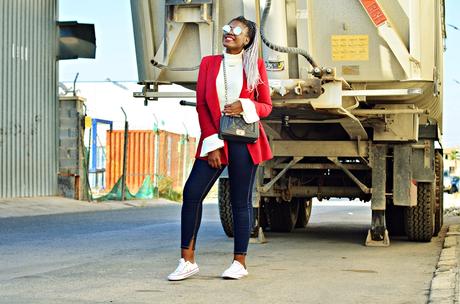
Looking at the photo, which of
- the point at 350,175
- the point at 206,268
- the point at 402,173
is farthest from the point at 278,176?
the point at 206,268

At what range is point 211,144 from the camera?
7.66 meters

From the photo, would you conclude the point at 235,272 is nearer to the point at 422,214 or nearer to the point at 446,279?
the point at 446,279

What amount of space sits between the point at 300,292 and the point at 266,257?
2765 mm

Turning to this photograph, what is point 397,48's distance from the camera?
9.82 metres

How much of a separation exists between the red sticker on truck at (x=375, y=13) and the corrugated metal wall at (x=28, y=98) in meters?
15.5

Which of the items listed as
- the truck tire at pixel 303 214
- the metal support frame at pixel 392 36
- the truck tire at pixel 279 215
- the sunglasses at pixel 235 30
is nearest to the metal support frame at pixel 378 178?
the metal support frame at pixel 392 36

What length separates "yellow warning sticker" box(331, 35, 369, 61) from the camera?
9883 millimetres

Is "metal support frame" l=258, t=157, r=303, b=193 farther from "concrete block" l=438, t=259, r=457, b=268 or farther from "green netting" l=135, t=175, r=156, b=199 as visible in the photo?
"green netting" l=135, t=175, r=156, b=199

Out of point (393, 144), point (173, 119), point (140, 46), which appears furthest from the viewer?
point (173, 119)

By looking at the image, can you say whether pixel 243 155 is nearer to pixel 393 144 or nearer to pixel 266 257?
pixel 266 257

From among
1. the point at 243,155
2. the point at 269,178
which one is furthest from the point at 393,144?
the point at 243,155

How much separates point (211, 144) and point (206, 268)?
138 centimetres

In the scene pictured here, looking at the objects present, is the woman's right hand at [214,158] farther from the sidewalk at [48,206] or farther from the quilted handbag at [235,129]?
the sidewalk at [48,206]

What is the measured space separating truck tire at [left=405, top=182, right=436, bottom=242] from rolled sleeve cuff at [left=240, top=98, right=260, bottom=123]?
4.80 metres
